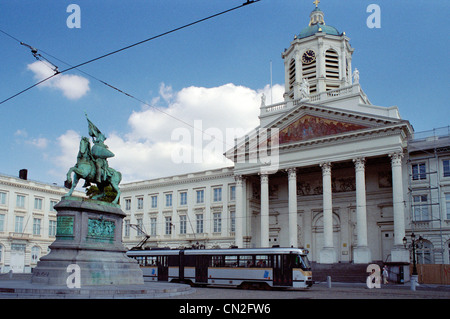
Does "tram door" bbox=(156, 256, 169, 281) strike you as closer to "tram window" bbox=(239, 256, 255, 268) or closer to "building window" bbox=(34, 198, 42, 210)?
"tram window" bbox=(239, 256, 255, 268)

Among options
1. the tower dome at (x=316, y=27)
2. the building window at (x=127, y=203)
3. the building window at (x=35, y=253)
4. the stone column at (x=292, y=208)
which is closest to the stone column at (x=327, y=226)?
the stone column at (x=292, y=208)

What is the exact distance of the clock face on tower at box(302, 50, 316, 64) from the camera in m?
59.2

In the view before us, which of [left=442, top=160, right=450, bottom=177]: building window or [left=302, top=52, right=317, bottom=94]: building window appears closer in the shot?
[left=442, top=160, right=450, bottom=177]: building window

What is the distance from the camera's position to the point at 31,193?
64.4m

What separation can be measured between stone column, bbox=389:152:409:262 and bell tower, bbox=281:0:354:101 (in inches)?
650

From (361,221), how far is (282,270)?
619 inches

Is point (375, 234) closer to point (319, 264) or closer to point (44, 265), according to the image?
point (319, 264)

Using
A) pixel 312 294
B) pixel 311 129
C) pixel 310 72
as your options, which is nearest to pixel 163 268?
pixel 312 294

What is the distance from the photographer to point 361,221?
42.7 m

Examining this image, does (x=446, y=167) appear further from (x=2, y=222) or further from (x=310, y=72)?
(x=2, y=222)

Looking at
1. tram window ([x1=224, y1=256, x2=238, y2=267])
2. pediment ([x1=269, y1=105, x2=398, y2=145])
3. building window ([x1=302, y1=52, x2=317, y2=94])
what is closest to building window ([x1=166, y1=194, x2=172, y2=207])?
pediment ([x1=269, y1=105, x2=398, y2=145])

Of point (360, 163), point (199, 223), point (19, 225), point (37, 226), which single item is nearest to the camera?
point (360, 163)

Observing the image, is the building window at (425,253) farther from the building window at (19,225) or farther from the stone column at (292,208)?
the building window at (19,225)
